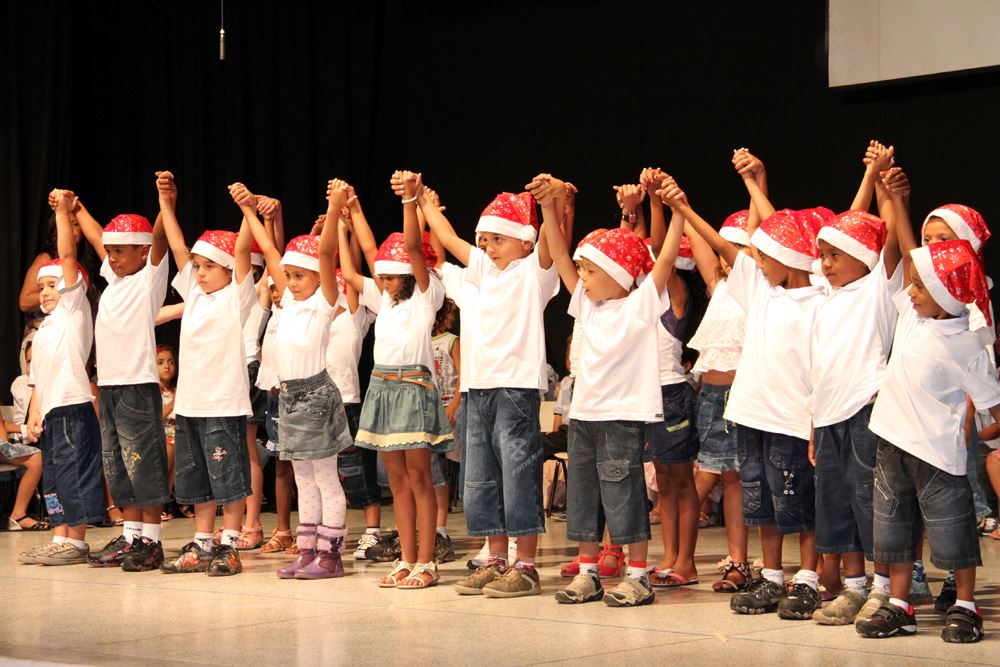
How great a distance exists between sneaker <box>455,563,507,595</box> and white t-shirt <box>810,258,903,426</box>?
4.56 feet

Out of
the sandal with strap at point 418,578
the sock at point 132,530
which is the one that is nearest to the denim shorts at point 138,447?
the sock at point 132,530

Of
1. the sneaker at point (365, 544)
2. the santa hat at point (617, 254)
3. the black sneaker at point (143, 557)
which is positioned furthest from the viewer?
the sneaker at point (365, 544)

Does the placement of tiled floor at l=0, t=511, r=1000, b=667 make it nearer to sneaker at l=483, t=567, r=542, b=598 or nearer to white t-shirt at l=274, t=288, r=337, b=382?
sneaker at l=483, t=567, r=542, b=598

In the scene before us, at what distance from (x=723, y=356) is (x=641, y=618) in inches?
49.8

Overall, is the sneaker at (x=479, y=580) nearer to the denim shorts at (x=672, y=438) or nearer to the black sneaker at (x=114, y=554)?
the denim shorts at (x=672, y=438)

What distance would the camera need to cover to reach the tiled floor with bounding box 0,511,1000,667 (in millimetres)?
3756

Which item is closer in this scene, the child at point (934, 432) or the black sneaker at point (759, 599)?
the child at point (934, 432)

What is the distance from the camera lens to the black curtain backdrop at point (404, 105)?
327 inches

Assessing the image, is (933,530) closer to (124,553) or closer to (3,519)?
(124,553)

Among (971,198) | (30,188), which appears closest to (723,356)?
(971,198)

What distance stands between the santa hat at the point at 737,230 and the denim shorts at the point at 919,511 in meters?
1.36

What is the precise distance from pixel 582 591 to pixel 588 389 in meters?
0.73

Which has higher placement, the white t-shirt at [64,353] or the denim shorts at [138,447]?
the white t-shirt at [64,353]

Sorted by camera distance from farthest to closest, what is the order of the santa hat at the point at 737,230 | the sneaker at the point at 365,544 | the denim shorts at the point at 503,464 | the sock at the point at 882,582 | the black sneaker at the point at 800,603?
the sneaker at the point at 365,544 < the santa hat at the point at 737,230 < the denim shorts at the point at 503,464 < the black sneaker at the point at 800,603 < the sock at the point at 882,582
